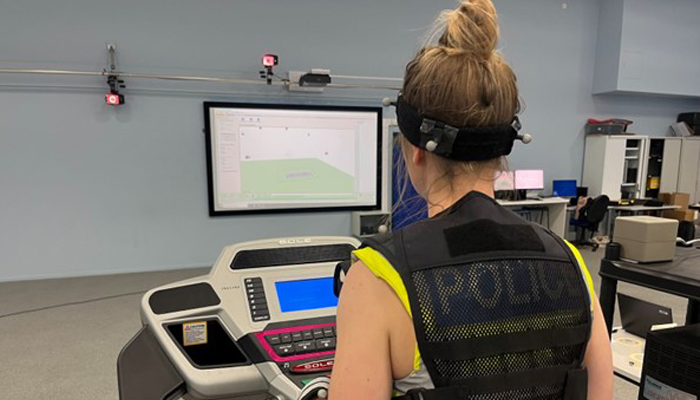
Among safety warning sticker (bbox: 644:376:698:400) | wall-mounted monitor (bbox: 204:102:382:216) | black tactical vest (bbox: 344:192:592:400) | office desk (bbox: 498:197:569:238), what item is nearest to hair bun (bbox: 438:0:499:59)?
black tactical vest (bbox: 344:192:592:400)

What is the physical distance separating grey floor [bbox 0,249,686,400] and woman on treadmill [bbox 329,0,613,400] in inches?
94.9

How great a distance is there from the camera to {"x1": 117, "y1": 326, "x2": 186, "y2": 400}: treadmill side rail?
931mm

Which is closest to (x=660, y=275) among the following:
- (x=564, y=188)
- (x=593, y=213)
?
(x=593, y=213)

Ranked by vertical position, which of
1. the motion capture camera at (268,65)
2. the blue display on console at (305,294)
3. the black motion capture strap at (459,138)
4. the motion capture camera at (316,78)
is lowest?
the blue display on console at (305,294)

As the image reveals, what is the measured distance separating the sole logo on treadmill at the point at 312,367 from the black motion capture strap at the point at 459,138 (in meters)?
0.56

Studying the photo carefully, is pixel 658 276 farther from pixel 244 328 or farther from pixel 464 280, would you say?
pixel 244 328

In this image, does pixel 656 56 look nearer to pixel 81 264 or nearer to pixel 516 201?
pixel 516 201

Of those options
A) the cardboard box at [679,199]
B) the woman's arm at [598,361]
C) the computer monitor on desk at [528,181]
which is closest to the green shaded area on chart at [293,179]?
the computer monitor on desk at [528,181]

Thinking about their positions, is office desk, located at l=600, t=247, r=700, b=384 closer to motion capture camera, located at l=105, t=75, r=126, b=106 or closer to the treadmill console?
the treadmill console

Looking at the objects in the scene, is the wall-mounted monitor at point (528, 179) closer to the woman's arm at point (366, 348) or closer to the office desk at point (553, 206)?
the office desk at point (553, 206)

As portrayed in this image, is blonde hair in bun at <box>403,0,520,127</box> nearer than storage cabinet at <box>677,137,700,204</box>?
Yes

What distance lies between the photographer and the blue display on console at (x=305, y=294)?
117 centimetres

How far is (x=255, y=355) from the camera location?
1019 millimetres

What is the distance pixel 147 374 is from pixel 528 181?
19.6 ft
